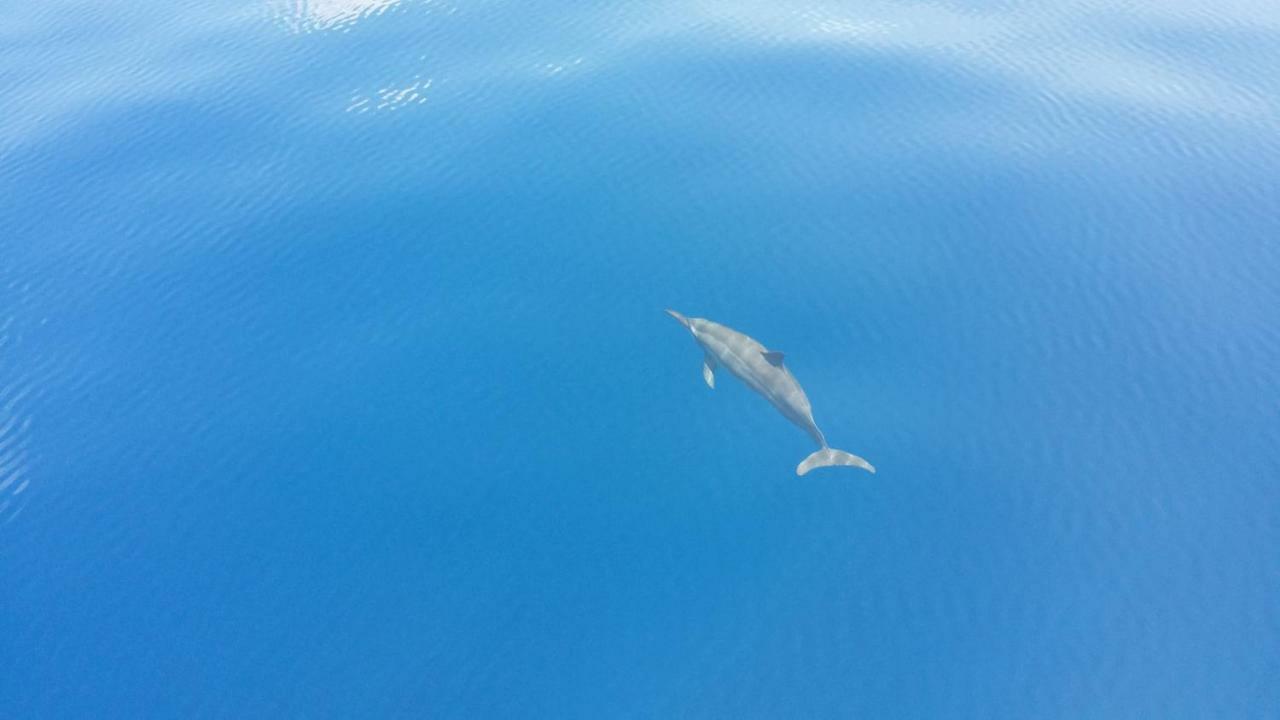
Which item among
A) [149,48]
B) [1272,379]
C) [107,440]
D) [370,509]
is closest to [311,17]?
[149,48]

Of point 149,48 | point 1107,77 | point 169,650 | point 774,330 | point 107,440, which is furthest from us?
point 149,48

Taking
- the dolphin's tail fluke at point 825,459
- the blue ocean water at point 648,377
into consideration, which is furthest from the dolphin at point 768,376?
the blue ocean water at point 648,377

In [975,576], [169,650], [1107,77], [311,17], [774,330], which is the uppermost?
[311,17]

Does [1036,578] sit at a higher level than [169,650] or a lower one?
higher

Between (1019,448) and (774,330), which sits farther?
(774,330)

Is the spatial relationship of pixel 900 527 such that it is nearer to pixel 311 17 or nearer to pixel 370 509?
pixel 370 509

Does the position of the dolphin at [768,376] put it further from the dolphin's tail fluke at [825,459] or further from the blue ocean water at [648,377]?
the blue ocean water at [648,377]

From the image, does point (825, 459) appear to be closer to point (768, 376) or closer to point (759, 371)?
point (768, 376)

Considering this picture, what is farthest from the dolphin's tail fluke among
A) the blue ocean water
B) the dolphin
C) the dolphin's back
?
the blue ocean water

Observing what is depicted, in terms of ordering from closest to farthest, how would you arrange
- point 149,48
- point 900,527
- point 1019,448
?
point 900,527, point 1019,448, point 149,48
